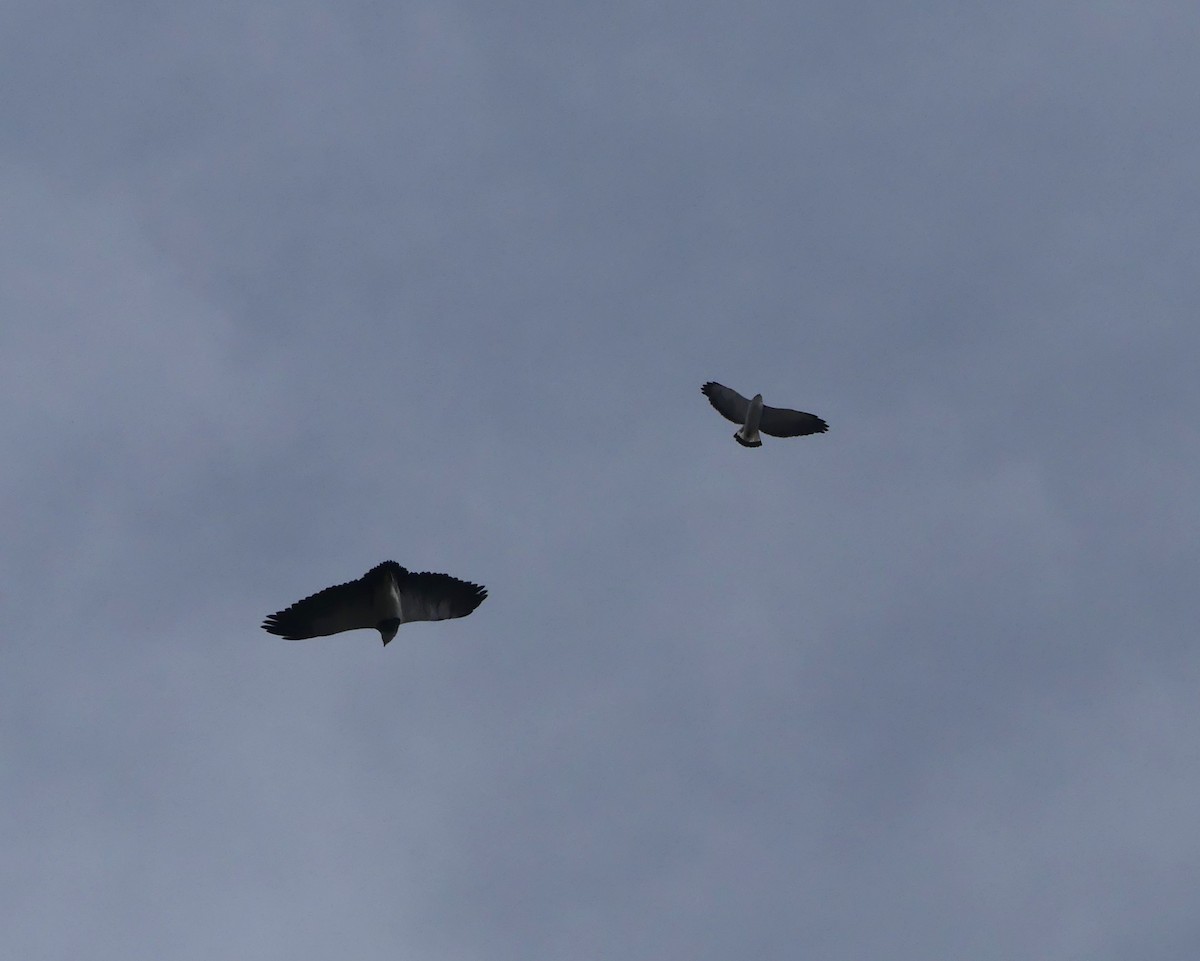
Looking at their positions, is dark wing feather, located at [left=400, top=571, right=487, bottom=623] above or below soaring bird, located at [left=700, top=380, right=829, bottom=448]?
below

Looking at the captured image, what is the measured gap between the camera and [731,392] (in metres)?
51.7

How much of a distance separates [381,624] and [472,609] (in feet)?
8.68

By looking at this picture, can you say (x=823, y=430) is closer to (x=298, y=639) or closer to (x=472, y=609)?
(x=472, y=609)

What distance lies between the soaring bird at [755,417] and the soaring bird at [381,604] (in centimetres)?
1301

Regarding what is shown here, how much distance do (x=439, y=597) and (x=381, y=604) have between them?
75.2 inches

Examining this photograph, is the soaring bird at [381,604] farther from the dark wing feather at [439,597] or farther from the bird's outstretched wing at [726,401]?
the bird's outstretched wing at [726,401]

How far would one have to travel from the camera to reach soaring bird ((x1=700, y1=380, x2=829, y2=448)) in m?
51.4

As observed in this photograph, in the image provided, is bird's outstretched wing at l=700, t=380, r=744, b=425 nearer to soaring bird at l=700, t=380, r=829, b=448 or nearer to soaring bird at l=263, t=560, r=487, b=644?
soaring bird at l=700, t=380, r=829, b=448

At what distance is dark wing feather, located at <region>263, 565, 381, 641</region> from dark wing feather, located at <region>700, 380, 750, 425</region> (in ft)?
51.2

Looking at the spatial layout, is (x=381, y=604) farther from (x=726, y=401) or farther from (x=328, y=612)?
(x=726, y=401)

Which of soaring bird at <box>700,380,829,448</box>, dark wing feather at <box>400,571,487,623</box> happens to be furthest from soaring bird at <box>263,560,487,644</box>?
soaring bird at <box>700,380,829,448</box>

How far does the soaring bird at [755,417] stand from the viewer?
51375 mm

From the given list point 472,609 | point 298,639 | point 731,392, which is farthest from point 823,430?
point 298,639

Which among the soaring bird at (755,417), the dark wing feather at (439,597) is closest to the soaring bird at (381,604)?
the dark wing feather at (439,597)
